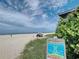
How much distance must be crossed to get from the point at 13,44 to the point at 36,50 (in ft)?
10.7

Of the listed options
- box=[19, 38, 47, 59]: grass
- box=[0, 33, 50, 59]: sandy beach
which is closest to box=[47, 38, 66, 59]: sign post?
box=[19, 38, 47, 59]: grass

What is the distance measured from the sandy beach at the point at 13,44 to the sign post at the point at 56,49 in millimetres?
5724

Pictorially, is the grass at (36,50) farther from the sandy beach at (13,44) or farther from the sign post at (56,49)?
the sign post at (56,49)

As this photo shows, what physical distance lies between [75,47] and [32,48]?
3.23 metres

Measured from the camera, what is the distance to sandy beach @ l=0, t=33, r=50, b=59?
1658 cm

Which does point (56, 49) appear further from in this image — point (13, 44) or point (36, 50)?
point (13, 44)

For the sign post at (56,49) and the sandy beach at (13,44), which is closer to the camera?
the sign post at (56,49)

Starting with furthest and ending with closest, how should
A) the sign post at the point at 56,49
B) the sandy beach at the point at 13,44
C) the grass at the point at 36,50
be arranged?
the sandy beach at the point at 13,44
the grass at the point at 36,50
the sign post at the point at 56,49

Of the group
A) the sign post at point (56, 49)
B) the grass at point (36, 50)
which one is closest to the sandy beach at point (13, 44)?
the grass at point (36, 50)

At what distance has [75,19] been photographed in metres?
12.9

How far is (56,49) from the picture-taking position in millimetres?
10406

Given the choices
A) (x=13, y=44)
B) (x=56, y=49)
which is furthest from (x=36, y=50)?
(x=56, y=49)

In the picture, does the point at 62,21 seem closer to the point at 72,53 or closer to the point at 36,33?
the point at 72,53

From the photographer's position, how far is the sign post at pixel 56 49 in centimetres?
1034
